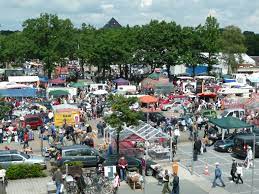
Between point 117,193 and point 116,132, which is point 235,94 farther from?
point 117,193

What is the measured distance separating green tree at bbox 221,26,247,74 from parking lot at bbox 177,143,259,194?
56842 millimetres

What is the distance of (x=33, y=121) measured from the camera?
131 feet

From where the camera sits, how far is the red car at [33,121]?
3968cm

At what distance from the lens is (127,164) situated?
2620cm

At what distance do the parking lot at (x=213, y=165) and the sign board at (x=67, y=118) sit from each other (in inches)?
360

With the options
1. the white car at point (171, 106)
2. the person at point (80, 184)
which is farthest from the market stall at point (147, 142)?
the white car at point (171, 106)

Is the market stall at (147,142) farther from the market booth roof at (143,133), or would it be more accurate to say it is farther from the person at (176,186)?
the person at (176,186)

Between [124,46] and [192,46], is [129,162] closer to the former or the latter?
[124,46]

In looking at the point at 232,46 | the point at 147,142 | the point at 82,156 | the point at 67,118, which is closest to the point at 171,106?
the point at 67,118

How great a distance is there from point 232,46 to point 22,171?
70359 mm

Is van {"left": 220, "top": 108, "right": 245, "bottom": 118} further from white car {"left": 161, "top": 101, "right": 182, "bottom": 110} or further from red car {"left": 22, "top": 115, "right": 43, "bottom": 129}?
red car {"left": 22, "top": 115, "right": 43, "bottom": 129}

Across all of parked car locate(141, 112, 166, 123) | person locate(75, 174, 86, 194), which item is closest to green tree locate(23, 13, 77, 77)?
parked car locate(141, 112, 166, 123)

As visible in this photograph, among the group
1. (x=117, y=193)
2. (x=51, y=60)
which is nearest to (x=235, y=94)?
(x=51, y=60)

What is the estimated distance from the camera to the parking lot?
2425 cm
